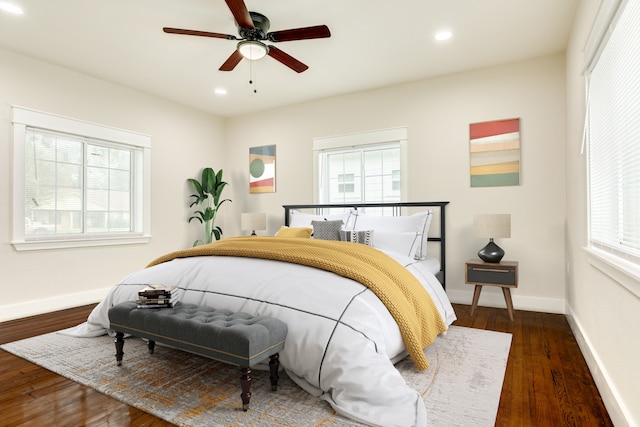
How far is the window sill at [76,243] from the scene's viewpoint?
12.0 ft

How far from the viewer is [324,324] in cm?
191

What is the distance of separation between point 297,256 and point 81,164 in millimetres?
3258

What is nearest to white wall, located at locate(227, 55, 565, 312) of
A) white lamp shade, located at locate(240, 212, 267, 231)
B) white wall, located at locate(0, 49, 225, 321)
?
white lamp shade, located at locate(240, 212, 267, 231)

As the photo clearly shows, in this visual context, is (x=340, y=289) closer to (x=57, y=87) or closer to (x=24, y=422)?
(x=24, y=422)

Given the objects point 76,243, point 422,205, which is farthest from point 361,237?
point 76,243

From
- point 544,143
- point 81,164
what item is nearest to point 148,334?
point 81,164

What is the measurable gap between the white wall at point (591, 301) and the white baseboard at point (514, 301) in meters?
0.21

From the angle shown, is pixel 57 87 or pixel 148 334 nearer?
pixel 148 334

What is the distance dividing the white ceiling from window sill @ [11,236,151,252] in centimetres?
188

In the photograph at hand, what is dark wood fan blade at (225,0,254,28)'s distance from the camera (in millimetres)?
2356

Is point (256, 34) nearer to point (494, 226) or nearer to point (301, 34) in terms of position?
point (301, 34)

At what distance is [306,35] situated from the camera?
9.05ft

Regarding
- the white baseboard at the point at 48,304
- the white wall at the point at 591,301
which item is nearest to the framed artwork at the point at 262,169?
the white baseboard at the point at 48,304

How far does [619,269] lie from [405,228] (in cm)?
235
